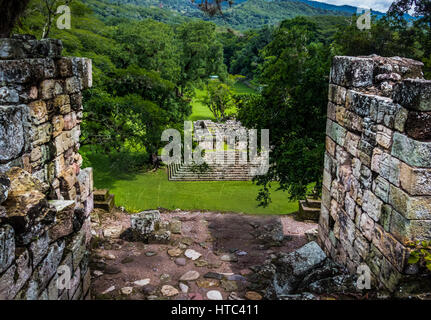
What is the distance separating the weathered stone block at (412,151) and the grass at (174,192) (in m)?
10.4

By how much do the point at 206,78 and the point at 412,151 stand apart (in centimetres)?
2628

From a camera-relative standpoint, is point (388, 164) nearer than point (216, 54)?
Yes

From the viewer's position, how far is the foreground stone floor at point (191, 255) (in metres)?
5.64

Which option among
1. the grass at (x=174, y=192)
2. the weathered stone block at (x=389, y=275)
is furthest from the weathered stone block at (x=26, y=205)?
the grass at (x=174, y=192)

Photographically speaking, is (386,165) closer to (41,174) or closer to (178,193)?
(41,174)

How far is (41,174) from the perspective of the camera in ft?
16.3

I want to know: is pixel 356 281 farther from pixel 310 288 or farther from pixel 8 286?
pixel 8 286

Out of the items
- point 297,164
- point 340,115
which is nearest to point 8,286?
point 340,115

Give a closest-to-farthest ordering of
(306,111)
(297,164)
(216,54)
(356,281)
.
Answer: (356,281) → (297,164) → (306,111) → (216,54)

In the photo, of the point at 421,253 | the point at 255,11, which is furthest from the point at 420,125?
the point at 255,11

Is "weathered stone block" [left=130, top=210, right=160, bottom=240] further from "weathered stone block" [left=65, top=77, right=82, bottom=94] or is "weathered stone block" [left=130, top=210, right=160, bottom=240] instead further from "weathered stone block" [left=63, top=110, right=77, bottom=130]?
"weathered stone block" [left=65, top=77, right=82, bottom=94]

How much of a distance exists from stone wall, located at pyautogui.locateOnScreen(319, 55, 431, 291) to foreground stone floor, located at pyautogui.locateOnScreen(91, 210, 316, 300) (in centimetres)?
163
